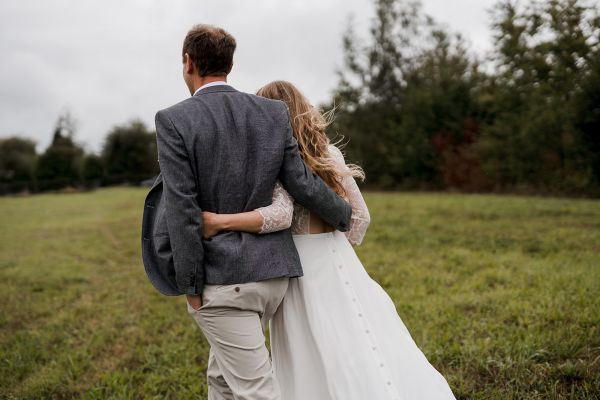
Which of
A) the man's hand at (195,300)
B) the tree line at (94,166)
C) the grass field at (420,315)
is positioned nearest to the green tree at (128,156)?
the tree line at (94,166)

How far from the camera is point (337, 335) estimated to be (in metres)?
2.36

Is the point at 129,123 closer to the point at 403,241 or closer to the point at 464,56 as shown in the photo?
the point at 464,56

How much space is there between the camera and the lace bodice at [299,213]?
2.18 m

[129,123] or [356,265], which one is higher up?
[129,123]

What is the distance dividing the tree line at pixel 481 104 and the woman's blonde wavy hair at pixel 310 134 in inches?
496

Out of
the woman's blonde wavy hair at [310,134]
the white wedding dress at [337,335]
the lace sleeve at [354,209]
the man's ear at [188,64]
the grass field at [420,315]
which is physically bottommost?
the grass field at [420,315]

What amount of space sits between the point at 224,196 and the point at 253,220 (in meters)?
0.16

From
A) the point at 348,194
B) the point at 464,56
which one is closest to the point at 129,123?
the point at 464,56

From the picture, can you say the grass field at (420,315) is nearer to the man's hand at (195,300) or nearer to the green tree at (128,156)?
the man's hand at (195,300)

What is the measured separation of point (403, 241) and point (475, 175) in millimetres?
16221

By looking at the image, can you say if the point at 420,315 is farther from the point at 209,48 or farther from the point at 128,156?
the point at 128,156

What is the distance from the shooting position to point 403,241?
29.9 ft

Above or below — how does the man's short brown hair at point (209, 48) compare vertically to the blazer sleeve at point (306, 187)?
above

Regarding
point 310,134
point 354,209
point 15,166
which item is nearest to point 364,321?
point 354,209
